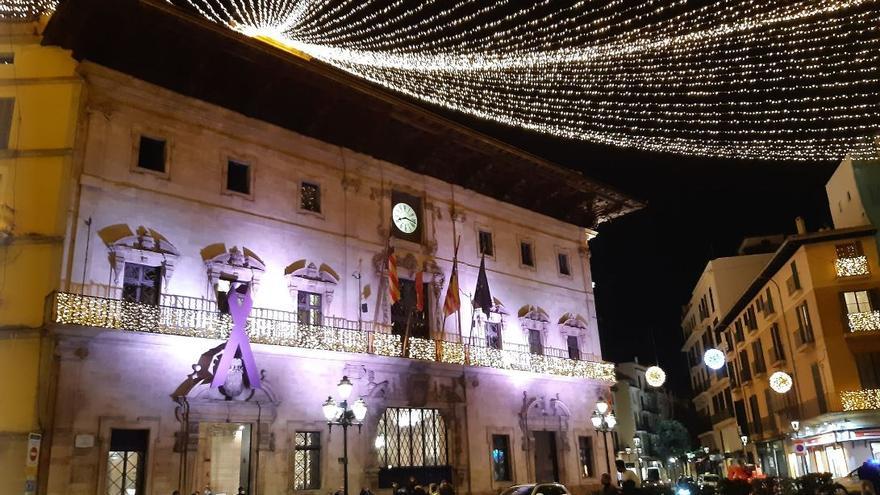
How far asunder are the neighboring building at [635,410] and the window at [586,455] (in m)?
35.2

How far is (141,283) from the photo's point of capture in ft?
60.3

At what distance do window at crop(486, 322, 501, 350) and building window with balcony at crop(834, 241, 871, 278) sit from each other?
17.7m

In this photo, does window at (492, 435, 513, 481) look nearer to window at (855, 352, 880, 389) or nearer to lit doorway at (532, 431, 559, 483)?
lit doorway at (532, 431, 559, 483)

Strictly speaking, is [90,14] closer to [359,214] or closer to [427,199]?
[359,214]

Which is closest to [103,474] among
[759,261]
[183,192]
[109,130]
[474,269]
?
[183,192]

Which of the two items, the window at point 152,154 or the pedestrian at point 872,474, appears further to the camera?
the window at point 152,154

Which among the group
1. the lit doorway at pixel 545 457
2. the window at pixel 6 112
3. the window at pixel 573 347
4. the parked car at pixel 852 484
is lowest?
the parked car at pixel 852 484

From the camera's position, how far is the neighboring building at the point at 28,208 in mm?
15875

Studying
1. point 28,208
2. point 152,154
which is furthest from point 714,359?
point 28,208

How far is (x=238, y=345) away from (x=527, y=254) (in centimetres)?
1555

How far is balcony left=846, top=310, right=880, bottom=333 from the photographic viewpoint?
31.4m

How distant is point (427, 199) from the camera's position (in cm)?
2655

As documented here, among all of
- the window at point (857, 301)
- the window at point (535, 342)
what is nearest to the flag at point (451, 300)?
the window at point (535, 342)

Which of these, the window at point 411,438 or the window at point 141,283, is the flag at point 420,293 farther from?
the window at point 141,283
